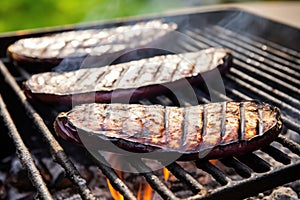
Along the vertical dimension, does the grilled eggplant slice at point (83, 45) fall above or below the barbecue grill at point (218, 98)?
above

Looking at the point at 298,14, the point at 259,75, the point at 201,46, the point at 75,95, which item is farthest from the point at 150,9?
the point at 75,95

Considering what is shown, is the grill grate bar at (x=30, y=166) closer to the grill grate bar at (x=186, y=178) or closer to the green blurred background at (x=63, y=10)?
the grill grate bar at (x=186, y=178)

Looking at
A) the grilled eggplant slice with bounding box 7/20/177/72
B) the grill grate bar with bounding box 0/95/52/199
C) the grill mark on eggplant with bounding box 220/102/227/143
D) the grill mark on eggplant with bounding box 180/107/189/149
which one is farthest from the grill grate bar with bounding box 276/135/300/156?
the grilled eggplant slice with bounding box 7/20/177/72

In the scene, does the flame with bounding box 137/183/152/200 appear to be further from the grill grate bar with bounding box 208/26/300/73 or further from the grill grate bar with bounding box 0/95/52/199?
the grill grate bar with bounding box 208/26/300/73

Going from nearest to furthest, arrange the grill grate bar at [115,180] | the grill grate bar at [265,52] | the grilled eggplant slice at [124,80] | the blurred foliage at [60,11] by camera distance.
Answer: the grill grate bar at [115,180] < the grilled eggplant slice at [124,80] < the grill grate bar at [265,52] < the blurred foliage at [60,11]

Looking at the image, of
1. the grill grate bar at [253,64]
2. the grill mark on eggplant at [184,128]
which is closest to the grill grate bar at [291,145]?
the grill mark on eggplant at [184,128]

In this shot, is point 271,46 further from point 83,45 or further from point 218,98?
point 83,45

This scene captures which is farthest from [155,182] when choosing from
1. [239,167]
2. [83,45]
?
[83,45]
